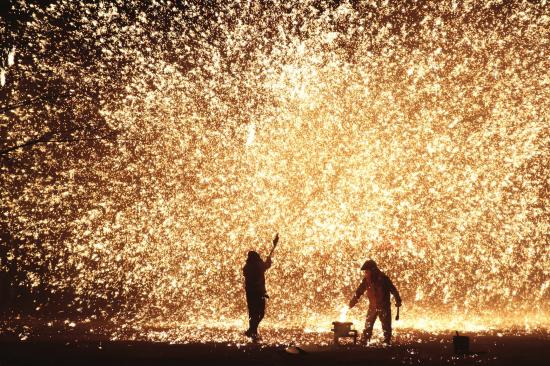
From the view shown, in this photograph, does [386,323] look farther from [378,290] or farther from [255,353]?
[255,353]

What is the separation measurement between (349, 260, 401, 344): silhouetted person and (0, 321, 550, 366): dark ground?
444 mm

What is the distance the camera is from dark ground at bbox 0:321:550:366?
739 centimetres

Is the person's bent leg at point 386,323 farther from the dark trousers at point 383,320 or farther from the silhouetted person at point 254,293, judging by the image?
the silhouetted person at point 254,293

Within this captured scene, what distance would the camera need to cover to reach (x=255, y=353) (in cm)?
816

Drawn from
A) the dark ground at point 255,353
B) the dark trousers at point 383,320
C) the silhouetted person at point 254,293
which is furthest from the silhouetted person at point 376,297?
the silhouetted person at point 254,293

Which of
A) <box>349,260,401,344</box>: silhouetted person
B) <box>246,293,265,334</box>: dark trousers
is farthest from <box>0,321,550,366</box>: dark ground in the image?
<box>246,293,265,334</box>: dark trousers

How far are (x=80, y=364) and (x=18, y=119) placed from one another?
1919cm

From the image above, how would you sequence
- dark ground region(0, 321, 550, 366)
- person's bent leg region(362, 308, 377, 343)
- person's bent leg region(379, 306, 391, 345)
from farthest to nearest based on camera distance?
person's bent leg region(362, 308, 377, 343) → person's bent leg region(379, 306, 391, 345) → dark ground region(0, 321, 550, 366)

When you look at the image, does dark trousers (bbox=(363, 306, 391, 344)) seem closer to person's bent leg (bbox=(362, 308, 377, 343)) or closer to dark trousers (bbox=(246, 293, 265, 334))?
person's bent leg (bbox=(362, 308, 377, 343))

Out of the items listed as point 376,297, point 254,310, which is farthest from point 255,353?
point 376,297

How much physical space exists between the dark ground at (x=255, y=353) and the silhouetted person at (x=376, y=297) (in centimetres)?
44

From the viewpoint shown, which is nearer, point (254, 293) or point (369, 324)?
point (369, 324)

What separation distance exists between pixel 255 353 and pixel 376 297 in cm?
277

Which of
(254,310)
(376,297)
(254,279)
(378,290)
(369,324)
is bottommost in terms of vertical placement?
(369,324)
